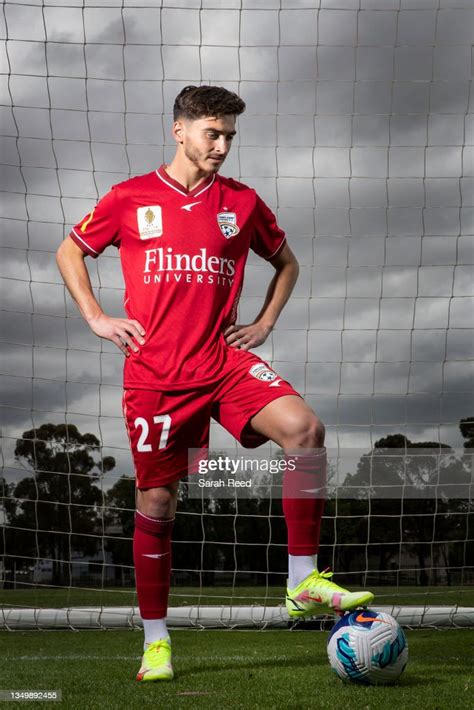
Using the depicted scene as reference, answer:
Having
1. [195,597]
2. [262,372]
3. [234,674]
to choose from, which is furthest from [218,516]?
[262,372]

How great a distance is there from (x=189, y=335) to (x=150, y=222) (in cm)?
64

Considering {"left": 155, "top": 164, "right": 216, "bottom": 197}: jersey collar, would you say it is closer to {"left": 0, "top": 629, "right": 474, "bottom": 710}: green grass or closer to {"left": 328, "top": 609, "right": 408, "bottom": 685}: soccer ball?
{"left": 328, "top": 609, "right": 408, "bottom": 685}: soccer ball

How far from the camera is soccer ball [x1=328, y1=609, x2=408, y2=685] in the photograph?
410 cm

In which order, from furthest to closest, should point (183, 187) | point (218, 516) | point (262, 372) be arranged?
point (218, 516), point (183, 187), point (262, 372)

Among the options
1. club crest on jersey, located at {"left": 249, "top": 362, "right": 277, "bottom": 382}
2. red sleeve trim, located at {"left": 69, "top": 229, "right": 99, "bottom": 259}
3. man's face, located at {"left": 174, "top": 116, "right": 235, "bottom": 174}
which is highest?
man's face, located at {"left": 174, "top": 116, "right": 235, "bottom": 174}

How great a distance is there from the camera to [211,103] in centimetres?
434

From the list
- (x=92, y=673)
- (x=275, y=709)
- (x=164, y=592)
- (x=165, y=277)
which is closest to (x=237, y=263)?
(x=165, y=277)

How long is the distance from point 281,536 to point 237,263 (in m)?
17.0

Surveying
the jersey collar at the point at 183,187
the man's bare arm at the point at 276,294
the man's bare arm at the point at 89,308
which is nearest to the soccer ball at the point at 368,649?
the man's bare arm at the point at 276,294

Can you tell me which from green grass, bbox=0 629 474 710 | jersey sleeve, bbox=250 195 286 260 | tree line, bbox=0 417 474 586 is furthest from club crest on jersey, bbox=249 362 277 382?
tree line, bbox=0 417 474 586

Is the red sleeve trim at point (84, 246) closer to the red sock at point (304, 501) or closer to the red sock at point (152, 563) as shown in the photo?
the red sock at point (152, 563)

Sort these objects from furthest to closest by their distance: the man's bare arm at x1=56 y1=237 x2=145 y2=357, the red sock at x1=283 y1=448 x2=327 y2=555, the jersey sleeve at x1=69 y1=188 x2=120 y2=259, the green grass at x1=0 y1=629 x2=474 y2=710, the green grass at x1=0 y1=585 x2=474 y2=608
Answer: the green grass at x1=0 y1=585 x2=474 y2=608 → the jersey sleeve at x1=69 y1=188 x2=120 y2=259 → the man's bare arm at x1=56 y1=237 x2=145 y2=357 → the red sock at x1=283 y1=448 x2=327 y2=555 → the green grass at x1=0 y1=629 x2=474 y2=710

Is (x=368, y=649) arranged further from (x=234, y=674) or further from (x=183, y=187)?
(x=183, y=187)

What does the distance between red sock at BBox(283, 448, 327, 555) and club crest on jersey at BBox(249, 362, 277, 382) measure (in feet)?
1.28
